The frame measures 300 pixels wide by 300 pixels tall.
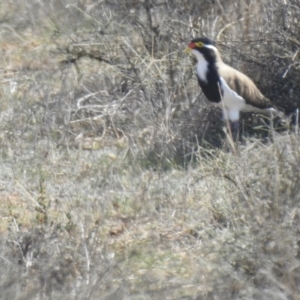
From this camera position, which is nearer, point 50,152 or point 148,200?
point 148,200

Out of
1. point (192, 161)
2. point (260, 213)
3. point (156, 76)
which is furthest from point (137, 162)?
point (260, 213)

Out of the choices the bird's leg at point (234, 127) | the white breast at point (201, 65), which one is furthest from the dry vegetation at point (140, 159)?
the white breast at point (201, 65)

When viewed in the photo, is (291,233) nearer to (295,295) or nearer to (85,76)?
A: (295,295)

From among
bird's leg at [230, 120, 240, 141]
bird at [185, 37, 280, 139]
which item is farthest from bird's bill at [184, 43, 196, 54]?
bird's leg at [230, 120, 240, 141]

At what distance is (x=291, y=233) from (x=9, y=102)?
390 centimetres

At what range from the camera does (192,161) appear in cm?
737

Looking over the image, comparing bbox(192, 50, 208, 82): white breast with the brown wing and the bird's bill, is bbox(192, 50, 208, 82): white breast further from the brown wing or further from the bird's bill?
the brown wing

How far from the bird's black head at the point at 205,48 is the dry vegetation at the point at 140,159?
0.27 metres

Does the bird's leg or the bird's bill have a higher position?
the bird's bill

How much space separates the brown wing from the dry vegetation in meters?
0.20

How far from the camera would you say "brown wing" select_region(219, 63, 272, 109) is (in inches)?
313

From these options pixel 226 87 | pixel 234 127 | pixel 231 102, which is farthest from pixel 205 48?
pixel 234 127

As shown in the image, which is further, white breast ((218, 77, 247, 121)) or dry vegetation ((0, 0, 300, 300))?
white breast ((218, 77, 247, 121))

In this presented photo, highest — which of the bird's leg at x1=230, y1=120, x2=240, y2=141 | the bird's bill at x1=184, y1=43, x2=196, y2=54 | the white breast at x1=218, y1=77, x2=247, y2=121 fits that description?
the bird's bill at x1=184, y1=43, x2=196, y2=54
